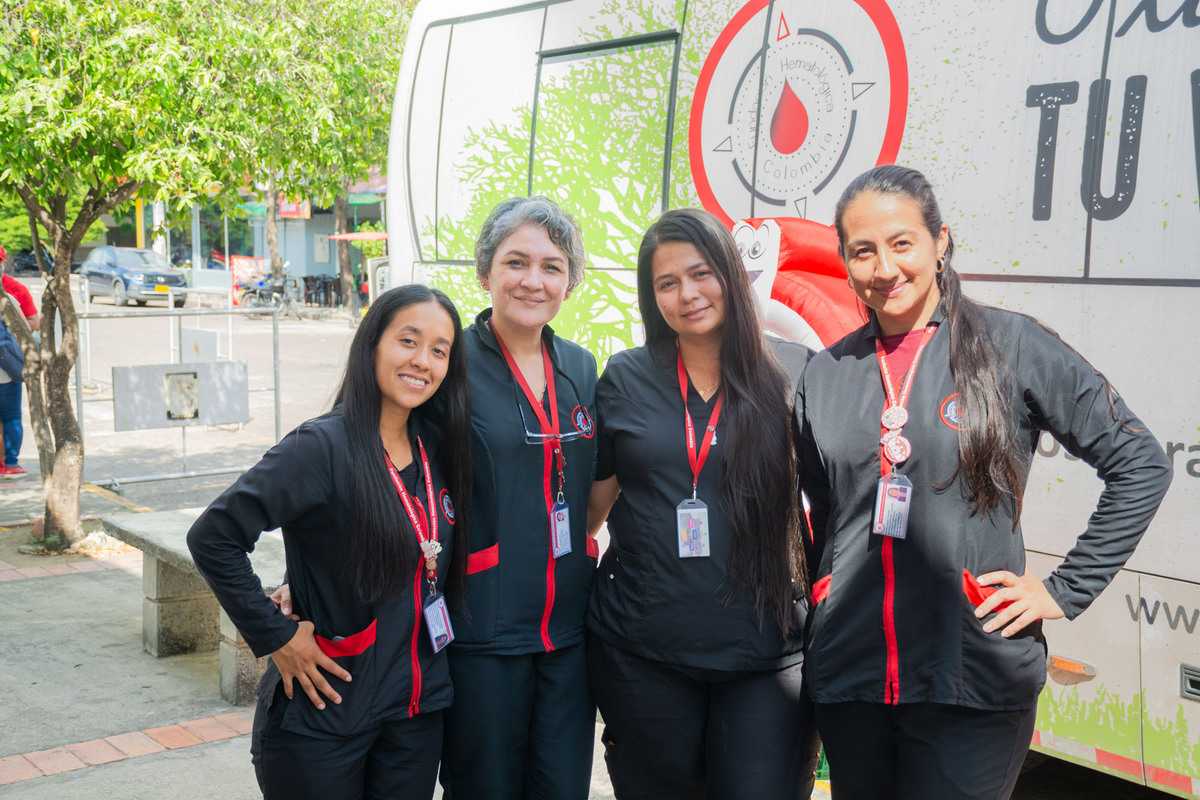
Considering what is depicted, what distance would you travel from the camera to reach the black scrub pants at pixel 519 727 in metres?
2.91

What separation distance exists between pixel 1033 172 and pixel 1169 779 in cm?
159

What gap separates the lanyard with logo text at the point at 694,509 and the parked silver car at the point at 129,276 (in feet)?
104

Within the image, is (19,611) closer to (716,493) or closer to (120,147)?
(120,147)

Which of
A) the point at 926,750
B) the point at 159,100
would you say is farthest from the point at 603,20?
the point at 926,750

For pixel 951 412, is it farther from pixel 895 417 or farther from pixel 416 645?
pixel 416 645

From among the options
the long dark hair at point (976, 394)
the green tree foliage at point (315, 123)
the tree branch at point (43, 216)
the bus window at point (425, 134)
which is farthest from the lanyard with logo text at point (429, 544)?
the tree branch at point (43, 216)

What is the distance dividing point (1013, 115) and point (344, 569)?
213cm

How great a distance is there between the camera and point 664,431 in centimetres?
283

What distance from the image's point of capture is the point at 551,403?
299 cm

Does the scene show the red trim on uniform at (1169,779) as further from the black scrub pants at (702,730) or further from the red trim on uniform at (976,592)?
the red trim on uniform at (976,592)

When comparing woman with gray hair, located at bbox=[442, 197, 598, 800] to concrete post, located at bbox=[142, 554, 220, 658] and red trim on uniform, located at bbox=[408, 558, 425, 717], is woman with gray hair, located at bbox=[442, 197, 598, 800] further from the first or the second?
concrete post, located at bbox=[142, 554, 220, 658]

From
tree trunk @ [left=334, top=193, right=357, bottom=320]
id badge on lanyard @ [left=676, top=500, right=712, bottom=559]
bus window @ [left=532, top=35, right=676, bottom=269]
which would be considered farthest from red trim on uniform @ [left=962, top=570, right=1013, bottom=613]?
tree trunk @ [left=334, top=193, right=357, bottom=320]

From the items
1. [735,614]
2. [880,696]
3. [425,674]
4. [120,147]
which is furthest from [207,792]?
[120,147]

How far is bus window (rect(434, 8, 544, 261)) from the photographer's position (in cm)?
536
